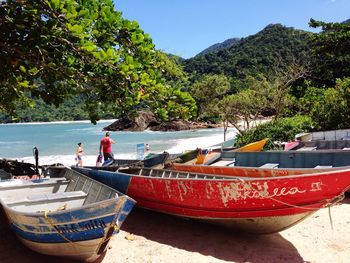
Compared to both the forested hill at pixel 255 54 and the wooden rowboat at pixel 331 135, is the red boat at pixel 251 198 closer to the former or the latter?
the wooden rowboat at pixel 331 135

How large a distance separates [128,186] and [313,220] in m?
3.90

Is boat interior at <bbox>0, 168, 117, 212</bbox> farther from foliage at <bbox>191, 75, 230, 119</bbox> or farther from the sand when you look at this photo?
foliage at <bbox>191, 75, 230, 119</bbox>

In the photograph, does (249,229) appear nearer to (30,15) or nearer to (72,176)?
(72,176)

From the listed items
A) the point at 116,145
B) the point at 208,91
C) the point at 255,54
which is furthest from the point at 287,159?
the point at 255,54

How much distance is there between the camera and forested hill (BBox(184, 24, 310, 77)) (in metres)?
59.8

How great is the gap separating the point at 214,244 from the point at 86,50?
387 cm

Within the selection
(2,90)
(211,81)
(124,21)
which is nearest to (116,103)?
(124,21)

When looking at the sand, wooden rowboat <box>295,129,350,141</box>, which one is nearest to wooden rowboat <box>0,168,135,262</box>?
the sand

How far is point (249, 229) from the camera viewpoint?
20.0 ft

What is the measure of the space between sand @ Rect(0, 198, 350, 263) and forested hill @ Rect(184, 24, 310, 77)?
50057 millimetres

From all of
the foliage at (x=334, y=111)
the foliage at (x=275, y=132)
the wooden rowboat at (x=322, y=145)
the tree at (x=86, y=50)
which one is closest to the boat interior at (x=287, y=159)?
the wooden rowboat at (x=322, y=145)

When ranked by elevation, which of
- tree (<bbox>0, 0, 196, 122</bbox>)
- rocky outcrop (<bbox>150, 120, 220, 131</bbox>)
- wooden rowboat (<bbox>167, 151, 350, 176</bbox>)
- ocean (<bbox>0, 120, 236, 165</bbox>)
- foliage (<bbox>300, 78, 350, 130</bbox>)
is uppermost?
tree (<bbox>0, 0, 196, 122</bbox>)

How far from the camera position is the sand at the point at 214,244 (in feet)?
18.2

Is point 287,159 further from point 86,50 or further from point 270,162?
point 86,50
